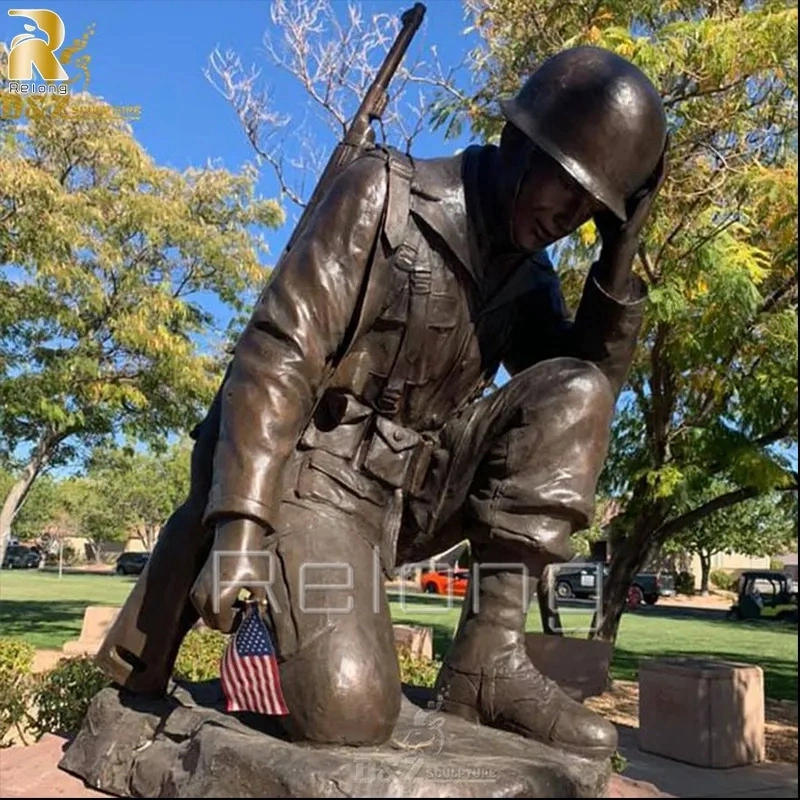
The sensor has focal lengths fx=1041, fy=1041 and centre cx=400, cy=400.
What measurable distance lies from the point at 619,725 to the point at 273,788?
5860 millimetres

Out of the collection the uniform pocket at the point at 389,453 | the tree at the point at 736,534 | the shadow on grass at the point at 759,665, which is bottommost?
the shadow on grass at the point at 759,665

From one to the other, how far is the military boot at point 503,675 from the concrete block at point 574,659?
4528 mm

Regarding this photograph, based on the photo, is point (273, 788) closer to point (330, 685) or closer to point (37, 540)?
point (330, 685)

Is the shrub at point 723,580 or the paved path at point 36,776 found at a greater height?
the shrub at point 723,580

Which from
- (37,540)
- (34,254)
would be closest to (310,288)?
(34,254)

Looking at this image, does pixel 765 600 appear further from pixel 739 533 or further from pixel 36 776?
pixel 36 776

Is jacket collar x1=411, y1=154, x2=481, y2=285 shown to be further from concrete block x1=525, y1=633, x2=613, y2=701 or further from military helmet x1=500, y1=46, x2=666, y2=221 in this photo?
concrete block x1=525, y1=633, x2=613, y2=701

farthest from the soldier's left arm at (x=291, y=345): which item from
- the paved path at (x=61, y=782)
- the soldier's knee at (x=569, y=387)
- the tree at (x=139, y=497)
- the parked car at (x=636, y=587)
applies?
the tree at (x=139, y=497)

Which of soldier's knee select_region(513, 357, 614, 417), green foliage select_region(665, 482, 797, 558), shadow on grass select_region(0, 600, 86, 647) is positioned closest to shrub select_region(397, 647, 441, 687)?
soldier's knee select_region(513, 357, 614, 417)

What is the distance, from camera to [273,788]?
2121 millimetres

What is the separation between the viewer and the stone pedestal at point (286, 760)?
2.06 m

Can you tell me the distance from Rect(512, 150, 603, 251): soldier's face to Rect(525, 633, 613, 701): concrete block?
4876 millimetres

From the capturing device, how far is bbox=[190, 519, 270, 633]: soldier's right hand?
7.48ft

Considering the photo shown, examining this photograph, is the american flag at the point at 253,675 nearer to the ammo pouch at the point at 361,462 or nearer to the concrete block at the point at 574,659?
the ammo pouch at the point at 361,462
